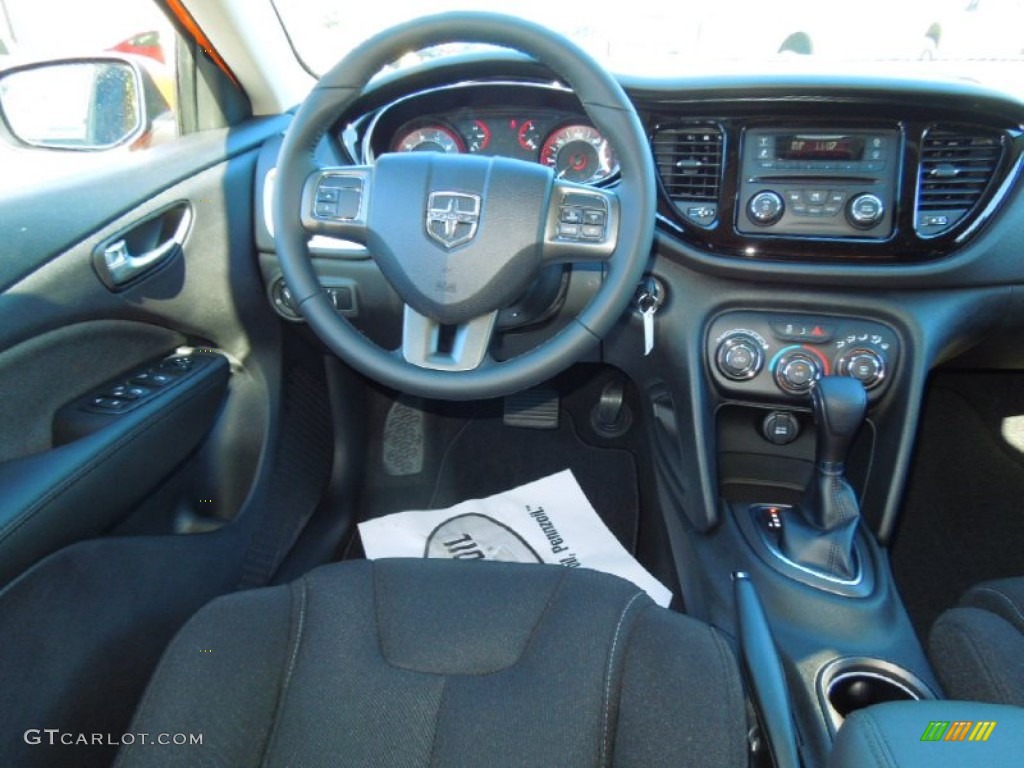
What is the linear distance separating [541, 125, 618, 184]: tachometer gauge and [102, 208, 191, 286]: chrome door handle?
0.65 m

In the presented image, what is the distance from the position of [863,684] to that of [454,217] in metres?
0.89

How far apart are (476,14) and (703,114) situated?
1.60ft

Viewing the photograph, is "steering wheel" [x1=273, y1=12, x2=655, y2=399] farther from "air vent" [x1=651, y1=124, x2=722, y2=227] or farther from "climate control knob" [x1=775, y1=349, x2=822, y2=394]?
"climate control knob" [x1=775, y1=349, x2=822, y2=394]

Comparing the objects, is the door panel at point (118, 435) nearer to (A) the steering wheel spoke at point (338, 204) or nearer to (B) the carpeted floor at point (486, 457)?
(A) the steering wheel spoke at point (338, 204)

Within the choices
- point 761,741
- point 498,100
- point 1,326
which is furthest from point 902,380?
point 1,326

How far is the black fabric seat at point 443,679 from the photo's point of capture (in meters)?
0.79

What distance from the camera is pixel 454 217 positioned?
1025mm

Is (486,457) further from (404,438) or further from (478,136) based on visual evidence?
(478,136)

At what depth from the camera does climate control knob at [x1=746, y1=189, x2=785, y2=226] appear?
1.31 meters

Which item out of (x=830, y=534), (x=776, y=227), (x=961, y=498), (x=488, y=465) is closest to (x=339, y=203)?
(x=776, y=227)

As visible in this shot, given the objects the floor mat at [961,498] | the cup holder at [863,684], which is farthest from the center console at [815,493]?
the floor mat at [961,498]

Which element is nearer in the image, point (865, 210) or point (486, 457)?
point (865, 210)

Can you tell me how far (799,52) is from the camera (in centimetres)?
150

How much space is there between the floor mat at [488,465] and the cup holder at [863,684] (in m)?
0.76
